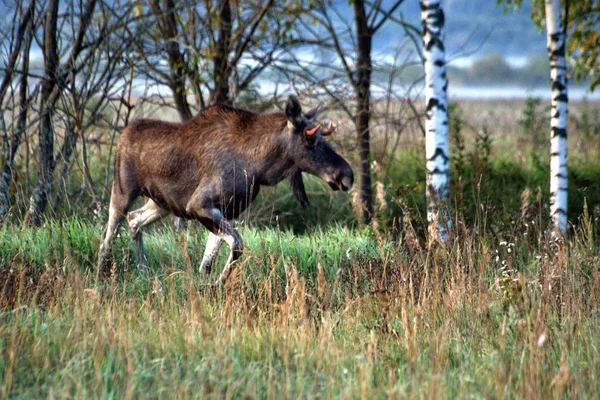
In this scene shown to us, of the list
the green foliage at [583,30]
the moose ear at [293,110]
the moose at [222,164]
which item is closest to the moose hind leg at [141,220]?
the moose at [222,164]

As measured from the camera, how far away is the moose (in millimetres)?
8234

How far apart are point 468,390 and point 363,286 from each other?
275 centimetres

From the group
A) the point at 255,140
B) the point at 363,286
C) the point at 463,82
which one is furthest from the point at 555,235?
the point at 463,82

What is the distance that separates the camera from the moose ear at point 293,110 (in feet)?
26.7

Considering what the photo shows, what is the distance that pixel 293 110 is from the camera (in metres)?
8.24

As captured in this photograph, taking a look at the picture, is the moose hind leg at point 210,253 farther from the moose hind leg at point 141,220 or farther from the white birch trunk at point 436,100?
the white birch trunk at point 436,100

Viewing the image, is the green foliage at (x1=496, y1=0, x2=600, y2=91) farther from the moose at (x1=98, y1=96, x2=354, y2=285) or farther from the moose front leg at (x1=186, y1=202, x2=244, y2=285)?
the moose front leg at (x1=186, y1=202, x2=244, y2=285)

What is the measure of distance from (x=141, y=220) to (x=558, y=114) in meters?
5.33

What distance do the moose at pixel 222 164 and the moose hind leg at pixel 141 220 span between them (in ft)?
0.25

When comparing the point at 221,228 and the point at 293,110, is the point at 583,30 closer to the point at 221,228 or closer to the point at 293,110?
the point at 293,110

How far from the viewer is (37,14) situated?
36.3ft

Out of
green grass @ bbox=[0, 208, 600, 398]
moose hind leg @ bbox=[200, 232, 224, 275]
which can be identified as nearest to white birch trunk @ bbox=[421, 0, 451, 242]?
green grass @ bbox=[0, 208, 600, 398]

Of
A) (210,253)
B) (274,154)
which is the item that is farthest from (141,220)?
(274,154)

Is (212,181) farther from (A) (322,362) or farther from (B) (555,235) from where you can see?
(B) (555,235)
